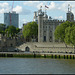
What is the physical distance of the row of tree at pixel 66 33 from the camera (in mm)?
94625

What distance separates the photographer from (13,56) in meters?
94.6

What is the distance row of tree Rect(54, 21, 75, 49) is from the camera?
94625mm

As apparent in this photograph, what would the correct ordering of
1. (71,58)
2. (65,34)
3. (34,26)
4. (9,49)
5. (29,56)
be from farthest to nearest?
1. (34,26)
2. (9,49)
3. (65,34)
4. (29,56)
5. (71,58)

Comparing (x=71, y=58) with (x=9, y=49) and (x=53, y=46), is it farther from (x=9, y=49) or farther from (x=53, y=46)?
(x=9, y=49)

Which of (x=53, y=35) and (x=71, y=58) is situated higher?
Result: (x=53, y=35)

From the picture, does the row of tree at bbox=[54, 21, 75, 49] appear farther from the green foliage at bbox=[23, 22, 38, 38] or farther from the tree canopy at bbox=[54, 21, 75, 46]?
the green foliage at bbox=[23, 22, 38, 38]

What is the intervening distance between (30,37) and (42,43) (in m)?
24.0

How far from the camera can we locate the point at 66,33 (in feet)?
328

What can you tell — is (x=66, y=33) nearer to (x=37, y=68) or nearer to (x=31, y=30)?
(x=31, y=30)

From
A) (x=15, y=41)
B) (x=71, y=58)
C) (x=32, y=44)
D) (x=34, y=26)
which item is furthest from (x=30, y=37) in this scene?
(x=71, y=58)

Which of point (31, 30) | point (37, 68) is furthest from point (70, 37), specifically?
point (37, 68)

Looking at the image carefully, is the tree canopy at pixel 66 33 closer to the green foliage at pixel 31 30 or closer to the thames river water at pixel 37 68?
the green foliage at pixel 31 30

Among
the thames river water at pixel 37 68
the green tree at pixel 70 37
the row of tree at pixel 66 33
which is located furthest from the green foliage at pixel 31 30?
the thames river water at pixel 37 68

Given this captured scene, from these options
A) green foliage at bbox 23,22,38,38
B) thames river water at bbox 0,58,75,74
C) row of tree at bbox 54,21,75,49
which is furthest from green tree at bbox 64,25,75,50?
green foliage at bbox 23,22,38,38
